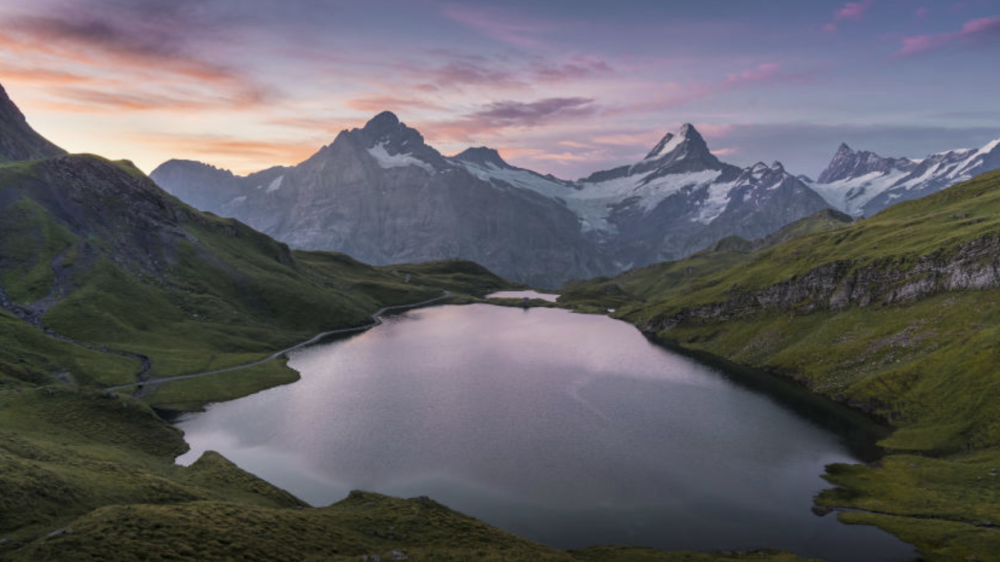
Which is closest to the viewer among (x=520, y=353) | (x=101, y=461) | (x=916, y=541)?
(x=916, y=541)

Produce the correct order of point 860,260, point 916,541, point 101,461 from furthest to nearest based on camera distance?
point 860,260 → point 101,461 → point 916,541

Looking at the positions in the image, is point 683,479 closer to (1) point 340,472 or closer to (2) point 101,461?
(1) point 340,472

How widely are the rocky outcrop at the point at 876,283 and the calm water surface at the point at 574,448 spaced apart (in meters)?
41.7

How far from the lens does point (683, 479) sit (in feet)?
254

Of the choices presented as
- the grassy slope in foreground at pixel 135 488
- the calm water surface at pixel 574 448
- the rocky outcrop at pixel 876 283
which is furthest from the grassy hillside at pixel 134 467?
the rocky outcrop at pixel 876 283

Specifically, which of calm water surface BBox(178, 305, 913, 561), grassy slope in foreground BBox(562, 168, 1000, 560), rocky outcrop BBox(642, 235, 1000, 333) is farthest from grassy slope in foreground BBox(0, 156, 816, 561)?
rocky outcrop BBox(642, 235, 1000, 333)

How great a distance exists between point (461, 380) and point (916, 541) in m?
94.0

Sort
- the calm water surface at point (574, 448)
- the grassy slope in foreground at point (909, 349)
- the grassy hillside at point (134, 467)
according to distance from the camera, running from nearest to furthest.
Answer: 1. the grassy hillside at point (134, 467)
2. the calm water surface at point (574, 448)
3. the grassy slope in foreground at point (909, 349)

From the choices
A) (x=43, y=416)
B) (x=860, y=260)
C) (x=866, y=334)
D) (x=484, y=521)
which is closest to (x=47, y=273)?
(x=43, y=416)

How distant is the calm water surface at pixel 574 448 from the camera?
2591 inches

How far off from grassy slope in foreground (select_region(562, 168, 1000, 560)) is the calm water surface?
19.9ft

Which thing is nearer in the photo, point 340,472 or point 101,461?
point 101,461

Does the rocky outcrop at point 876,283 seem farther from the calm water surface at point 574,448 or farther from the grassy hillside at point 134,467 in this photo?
the grassy hillside at point 134,467

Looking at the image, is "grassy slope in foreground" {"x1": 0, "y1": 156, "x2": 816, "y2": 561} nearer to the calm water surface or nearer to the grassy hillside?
the grassy hillside
